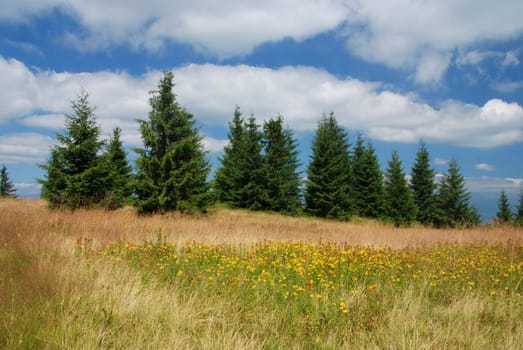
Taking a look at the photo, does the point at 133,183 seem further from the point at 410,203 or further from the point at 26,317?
the point at 410,203

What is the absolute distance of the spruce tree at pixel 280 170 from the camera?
28.8m

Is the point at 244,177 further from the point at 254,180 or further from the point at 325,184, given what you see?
the point at 325,184

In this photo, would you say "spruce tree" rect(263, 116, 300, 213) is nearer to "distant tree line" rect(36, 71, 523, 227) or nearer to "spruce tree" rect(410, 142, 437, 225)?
"distant tree line" rect(36, 71, 523, 227)

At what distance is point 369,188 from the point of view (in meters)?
33.8

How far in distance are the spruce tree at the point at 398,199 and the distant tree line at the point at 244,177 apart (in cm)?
10

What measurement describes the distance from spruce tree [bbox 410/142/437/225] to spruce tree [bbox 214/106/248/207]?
19.4 meters

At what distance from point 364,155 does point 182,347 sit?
34450 mm

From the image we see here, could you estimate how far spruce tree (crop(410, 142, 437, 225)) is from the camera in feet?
117

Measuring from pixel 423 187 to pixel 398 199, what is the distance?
211 inches

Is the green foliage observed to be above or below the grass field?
above

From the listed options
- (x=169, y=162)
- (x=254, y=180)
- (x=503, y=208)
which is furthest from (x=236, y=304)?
(x=503, y=208)

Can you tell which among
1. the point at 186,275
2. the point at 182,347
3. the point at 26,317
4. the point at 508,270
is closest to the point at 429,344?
the point at 182,347

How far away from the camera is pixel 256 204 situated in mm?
28266

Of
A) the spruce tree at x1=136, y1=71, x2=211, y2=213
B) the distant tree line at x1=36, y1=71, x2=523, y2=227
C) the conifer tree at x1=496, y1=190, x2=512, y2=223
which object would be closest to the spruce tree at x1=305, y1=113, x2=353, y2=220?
the distant tree line at x1=36, y1=71, x2=523, y2=227
